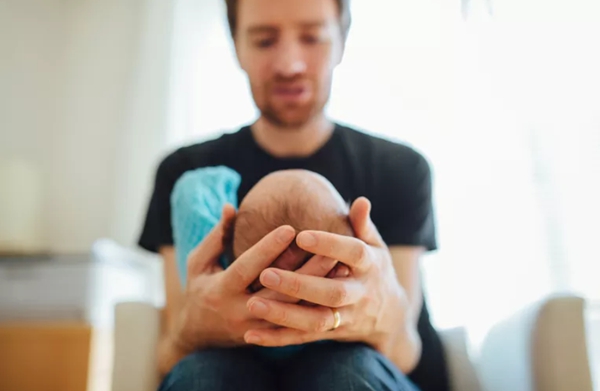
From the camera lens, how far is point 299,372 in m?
0.62

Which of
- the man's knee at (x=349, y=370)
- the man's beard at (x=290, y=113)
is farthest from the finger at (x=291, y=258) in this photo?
the man's beard at (x=290, y=113)

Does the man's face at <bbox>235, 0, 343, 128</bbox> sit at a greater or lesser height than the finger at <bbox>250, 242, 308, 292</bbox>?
greater

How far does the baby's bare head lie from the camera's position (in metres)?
0.63

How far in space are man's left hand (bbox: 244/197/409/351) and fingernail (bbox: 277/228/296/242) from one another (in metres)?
0.01

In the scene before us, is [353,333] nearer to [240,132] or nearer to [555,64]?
[240,132]

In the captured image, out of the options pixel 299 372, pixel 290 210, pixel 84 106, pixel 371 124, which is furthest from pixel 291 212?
pixel 84 106

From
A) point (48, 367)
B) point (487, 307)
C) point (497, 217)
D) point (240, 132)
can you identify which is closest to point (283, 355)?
point (240, 132)

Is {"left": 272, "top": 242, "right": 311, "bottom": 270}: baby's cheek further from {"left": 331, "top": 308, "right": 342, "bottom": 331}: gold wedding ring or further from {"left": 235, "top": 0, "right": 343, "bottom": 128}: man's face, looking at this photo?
{"left": 235, "top": 0, "right": 343, "bottom": 128}: man's face

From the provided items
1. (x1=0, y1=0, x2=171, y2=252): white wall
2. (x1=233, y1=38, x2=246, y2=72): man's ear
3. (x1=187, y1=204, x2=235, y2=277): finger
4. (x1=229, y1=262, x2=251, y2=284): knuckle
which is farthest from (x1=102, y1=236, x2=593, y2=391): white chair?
(x1=0, y1=0, x2=171, y2=252): white wall

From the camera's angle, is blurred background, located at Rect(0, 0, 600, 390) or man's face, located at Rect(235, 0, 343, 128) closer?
man's face, located at Rect(235, 0, 343, 128)

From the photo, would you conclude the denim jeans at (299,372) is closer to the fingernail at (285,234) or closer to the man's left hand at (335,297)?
the man's left hand at (335,297)

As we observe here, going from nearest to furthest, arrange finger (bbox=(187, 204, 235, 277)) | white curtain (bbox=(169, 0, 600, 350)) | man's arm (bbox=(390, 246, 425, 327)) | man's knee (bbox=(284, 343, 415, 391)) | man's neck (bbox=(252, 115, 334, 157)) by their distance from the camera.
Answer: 1. man's knee (bbox=(284, 343, 415, 391))
2. finger (bbox=(187, 204, 235, 277))
3. man's arm (bbox=(390, 246, 425, 327))
4. man's neck (bbox=(252, 115, 334, 157))
5. white curtain (bbox=(169, 0, 600, 350))

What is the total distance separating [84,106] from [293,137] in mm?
1359

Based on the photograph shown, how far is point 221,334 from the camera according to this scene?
0.66 m
